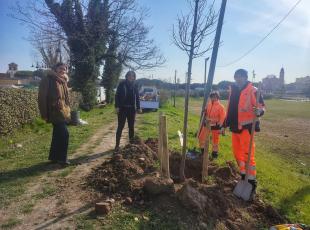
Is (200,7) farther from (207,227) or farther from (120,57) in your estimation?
(120,57)

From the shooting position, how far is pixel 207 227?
15.2 ft

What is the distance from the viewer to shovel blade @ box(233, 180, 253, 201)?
597 centimetres

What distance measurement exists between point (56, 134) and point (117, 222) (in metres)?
3.04

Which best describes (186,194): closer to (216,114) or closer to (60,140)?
(60,140)

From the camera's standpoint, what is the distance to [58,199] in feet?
16.9

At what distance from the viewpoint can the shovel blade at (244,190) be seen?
5973 millimetres

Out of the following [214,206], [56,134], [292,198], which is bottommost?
[292,198]

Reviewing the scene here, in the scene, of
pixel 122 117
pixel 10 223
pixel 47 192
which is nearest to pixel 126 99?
pixel 122 117

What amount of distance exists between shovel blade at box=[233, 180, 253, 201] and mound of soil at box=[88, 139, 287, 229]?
0.12 metres

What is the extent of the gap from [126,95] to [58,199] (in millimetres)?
3685

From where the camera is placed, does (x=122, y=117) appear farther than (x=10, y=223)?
Yes

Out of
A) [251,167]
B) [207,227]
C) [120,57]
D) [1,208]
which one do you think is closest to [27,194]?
[1,208]

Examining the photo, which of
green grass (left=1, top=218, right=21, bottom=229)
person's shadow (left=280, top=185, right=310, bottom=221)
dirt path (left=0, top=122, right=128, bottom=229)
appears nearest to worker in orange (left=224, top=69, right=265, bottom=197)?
person's shadow (left=280, top=185, right=310, bottom=221)

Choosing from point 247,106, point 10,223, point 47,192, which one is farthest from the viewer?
point 247,106
